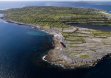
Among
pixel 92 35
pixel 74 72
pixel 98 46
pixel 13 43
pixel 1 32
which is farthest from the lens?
pixel 1 32

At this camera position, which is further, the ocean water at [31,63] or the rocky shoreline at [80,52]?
the rocky shoreline at [80,52]

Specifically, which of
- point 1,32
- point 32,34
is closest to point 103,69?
point 32,34

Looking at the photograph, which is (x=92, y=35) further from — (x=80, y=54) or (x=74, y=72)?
(x=74, y=72)

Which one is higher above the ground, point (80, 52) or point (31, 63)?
point (31, 63)

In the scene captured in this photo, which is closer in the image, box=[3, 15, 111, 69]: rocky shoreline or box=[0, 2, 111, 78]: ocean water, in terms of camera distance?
box=[0, 2, 111, 78]: ocean water

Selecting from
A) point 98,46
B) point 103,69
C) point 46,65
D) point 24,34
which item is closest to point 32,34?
point 24,34

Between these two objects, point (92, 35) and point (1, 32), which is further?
point (1, 32)

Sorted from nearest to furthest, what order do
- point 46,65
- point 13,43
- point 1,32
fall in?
1. point 46,65
2. point 13,43
3. point 1,32

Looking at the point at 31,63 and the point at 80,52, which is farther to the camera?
the point at 80,52
